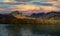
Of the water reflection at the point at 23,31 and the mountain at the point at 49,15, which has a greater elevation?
the mountain at the point at 49,15

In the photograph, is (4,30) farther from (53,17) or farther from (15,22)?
(53,17)

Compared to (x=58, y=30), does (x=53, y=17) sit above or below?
above

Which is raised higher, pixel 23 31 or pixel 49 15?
pixel 49 15

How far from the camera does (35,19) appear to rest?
1621 mm

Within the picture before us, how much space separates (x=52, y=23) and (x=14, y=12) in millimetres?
520

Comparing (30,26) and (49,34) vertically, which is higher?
(30,26)

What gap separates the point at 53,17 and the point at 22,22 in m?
0.41

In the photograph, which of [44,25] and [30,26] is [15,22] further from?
[44,25]

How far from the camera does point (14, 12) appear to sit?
64.5 inches

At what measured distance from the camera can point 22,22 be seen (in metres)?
1.63

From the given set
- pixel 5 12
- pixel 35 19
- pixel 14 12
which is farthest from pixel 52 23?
pixel 5 12

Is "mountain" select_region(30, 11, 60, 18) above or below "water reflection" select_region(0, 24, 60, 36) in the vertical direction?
above

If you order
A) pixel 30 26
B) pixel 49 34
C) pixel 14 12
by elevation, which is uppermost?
pixel 14 12

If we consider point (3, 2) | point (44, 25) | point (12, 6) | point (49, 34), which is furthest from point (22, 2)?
point (49, 34)
